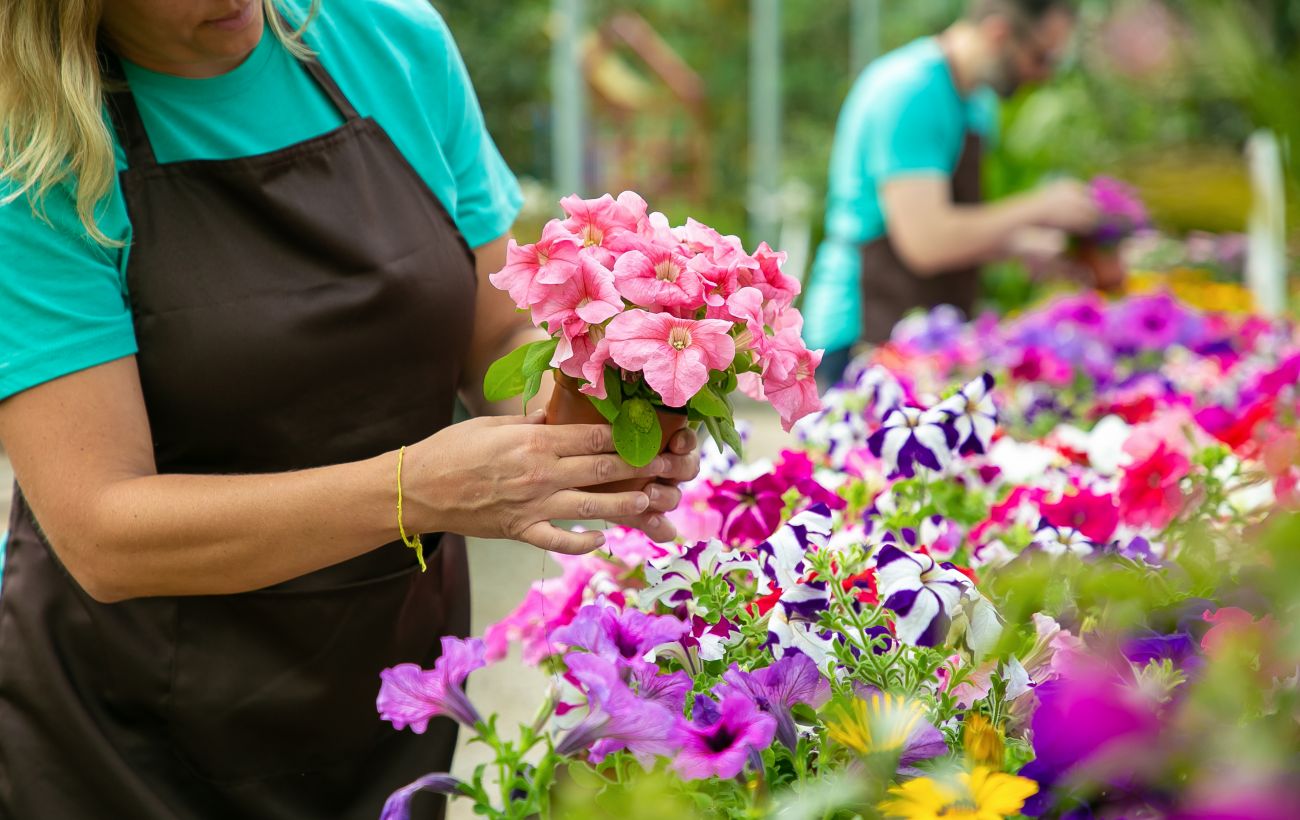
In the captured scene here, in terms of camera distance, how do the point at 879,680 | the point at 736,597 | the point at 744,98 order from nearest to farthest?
the point at 879,680 < the point at 736,597 < the point at 744,98

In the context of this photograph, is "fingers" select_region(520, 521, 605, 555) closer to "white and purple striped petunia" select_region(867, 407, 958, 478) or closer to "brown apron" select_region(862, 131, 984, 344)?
"white and purple striped petunia" select_region(867, 407, 958, 478)

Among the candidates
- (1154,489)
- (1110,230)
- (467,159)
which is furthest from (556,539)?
(1110,230)

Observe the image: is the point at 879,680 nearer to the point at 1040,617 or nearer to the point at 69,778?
the point at 1040,617

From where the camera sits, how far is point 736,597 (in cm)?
106

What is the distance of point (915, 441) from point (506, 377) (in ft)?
1.68

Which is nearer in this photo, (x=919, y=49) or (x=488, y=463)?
(x=488, y=463)

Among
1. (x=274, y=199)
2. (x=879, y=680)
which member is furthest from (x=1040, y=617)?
(x=274, y=199)

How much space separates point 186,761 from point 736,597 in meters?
0.67

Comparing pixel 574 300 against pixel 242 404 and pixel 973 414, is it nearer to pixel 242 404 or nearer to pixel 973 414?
pixel 242 404

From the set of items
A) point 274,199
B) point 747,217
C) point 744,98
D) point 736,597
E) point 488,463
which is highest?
point 274,199

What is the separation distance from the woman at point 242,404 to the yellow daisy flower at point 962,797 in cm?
40

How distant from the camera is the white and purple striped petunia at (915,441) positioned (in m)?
1.36

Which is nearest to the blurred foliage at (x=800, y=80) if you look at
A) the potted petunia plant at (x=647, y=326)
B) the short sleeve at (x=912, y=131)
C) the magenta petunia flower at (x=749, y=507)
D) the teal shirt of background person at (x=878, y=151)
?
the teal shirt of background person at (x=878, y=151)

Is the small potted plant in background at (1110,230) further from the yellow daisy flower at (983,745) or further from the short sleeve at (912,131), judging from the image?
the yellow daisy flower at (983,745)
